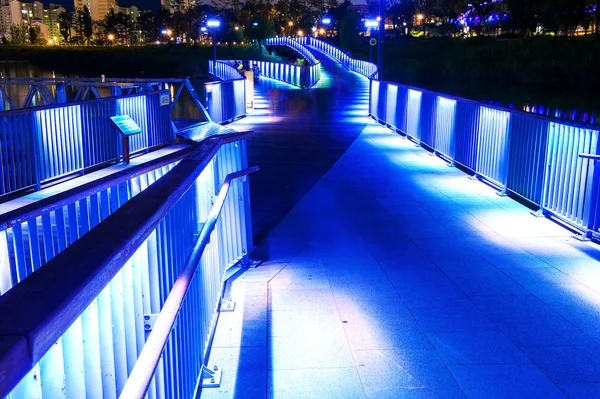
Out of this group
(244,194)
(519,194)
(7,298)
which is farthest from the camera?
(519,194)

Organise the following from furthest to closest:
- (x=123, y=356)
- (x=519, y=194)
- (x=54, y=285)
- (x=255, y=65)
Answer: (x=255, y=65) → (x=519, y=194) → (x=123, y=356) → (x=54, y=285)

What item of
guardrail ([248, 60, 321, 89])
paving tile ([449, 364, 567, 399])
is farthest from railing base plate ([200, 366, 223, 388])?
guardrail ([248, 60, 321, 89])

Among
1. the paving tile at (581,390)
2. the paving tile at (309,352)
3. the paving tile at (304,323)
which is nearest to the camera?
the paving tile at (581,390)

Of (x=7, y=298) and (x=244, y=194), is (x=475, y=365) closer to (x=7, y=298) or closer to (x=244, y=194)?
(x=244, y=194)

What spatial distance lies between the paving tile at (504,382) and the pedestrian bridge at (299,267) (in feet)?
0.05

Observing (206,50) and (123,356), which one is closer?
(123,356)

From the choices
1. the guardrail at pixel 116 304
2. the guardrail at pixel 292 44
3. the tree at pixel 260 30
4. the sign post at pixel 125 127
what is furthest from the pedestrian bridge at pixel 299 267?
the tree at pixel 260 30

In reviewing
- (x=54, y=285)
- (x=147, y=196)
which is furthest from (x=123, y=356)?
(x=147, y=196)

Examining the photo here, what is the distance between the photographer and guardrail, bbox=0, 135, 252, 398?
1.54 meters

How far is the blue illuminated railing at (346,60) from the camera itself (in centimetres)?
4897

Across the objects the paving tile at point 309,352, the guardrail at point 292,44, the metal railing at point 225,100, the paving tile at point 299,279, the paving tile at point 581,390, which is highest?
the guardrail at point 292,44

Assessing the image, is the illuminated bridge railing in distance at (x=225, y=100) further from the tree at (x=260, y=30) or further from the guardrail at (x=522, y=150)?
the tree at (x=260, y=30)

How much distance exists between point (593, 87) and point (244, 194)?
70588mm

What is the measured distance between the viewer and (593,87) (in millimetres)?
69438
